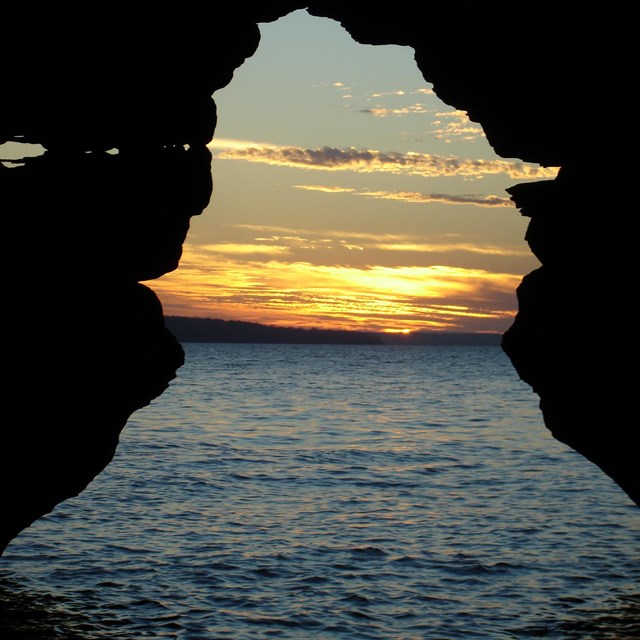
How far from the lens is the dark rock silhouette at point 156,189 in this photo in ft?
49.3

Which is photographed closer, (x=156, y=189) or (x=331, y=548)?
(x=156, y=189)

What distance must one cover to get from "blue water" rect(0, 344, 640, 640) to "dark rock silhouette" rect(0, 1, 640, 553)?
258cm

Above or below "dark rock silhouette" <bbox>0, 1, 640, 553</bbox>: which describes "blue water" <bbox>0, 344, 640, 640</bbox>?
below

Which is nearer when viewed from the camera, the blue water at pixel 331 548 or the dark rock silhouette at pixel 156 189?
the dark rock silhouette at pixel 156 189

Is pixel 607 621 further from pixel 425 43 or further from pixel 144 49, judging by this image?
pixel 144 49

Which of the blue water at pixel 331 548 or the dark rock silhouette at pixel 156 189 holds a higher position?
the dark rock silhouette at pixel 156 189

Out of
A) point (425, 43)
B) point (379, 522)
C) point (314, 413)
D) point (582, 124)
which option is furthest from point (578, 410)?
point (314, 413)

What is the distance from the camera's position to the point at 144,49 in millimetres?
15914

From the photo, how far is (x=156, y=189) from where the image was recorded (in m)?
16.9

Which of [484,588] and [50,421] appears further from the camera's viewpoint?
[484,588]

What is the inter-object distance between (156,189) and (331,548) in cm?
930

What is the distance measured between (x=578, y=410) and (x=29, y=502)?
9.80 meters

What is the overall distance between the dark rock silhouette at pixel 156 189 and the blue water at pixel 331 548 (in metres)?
2.58

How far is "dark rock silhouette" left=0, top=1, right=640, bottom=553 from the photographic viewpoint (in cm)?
1502
